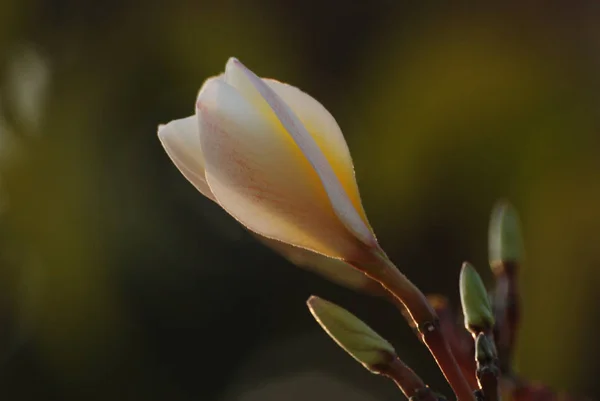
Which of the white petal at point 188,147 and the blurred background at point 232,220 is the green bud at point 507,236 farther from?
the blurred background at point 232,220

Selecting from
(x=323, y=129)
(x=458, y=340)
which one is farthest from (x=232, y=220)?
(x=323, y=129)

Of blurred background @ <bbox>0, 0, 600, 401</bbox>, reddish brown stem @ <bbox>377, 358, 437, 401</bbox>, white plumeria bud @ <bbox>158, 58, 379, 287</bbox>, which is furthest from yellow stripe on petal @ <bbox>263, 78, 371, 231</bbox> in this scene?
blurred background @ <bbox>0, 0, 600, 401</bbox>

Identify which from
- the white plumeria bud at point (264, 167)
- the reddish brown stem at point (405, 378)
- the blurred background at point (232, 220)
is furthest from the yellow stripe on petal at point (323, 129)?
the blurred background at point (232, 220)

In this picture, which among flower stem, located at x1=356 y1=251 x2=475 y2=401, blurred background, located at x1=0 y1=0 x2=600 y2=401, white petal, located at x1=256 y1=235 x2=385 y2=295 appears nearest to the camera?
flower stem, located at x1=356 y1=251 x2=475 y2=401

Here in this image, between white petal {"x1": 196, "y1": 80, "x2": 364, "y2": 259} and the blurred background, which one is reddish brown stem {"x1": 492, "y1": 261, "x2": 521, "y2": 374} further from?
the blurred background

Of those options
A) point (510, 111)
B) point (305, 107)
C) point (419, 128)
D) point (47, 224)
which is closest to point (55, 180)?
point (47, 224)

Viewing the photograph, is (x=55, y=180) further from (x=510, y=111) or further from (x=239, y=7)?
(x=510, y=111)

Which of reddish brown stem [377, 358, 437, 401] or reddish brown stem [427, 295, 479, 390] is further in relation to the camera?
reddish brown stem [427, 295, 479, 390]
